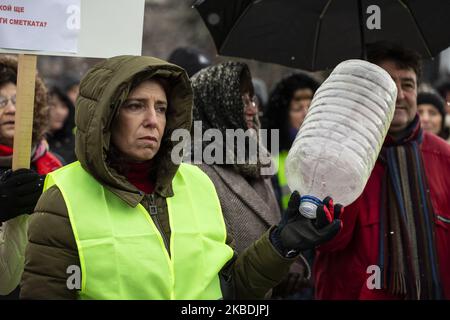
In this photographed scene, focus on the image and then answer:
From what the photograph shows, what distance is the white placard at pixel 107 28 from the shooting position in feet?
12.8

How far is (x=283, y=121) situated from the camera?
23.1 ft

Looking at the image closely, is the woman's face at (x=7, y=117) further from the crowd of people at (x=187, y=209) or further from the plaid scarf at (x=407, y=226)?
the plaid scarf at (x=407, y=226)

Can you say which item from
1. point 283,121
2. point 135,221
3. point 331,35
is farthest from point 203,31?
point 135,221

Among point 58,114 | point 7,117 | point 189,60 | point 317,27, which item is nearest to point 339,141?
point 317,27

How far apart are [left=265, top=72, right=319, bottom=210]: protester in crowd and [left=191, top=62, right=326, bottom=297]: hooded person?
2.06 meters

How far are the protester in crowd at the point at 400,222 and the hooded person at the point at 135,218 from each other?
1.05m

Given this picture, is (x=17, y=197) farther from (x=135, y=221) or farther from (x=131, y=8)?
(x=131, y=8)

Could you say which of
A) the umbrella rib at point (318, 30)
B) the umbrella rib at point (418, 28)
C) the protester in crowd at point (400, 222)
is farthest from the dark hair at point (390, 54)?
the umbrella rib at point (318, 30)

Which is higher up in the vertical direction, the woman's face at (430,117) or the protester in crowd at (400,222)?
the woman's face at (430,117)

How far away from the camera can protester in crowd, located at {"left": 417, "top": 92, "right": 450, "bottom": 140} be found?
734 centimetres

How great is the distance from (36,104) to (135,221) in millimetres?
1544

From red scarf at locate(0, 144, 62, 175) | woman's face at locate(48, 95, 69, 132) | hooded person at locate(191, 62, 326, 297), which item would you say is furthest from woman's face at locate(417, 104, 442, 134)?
red scarf at locate(0, 144, 62, 175)

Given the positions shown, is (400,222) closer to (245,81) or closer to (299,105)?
(245,81)

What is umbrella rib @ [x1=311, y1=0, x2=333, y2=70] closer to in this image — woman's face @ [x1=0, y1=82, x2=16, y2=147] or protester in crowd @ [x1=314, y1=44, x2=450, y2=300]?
protester in crowd @ [x1=314, y1=44, x2=450, y2=300]
